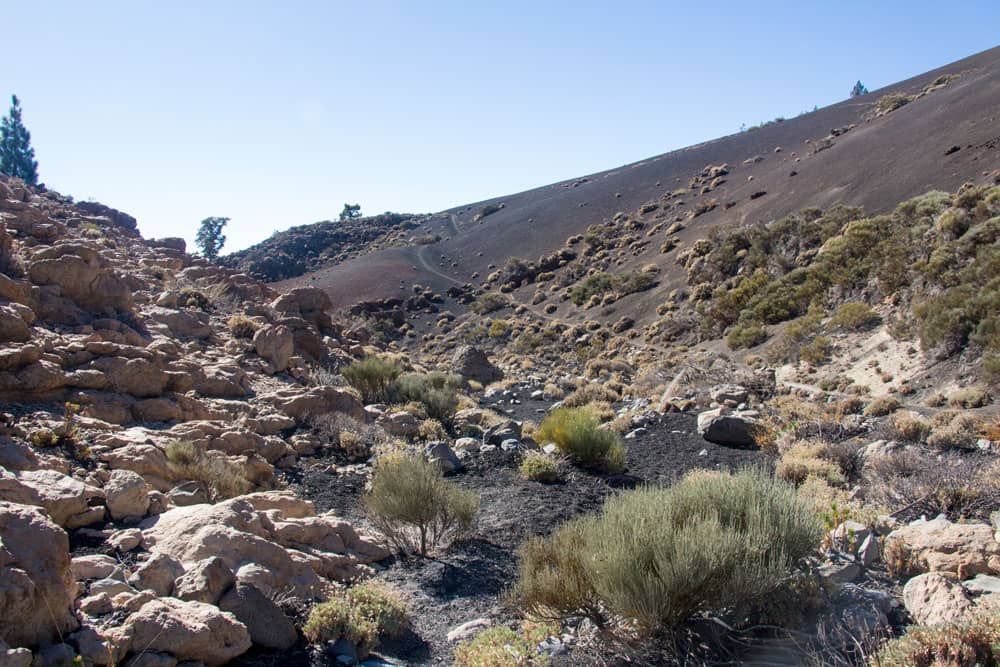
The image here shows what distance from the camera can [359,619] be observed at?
4266mm

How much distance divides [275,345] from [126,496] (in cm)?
773

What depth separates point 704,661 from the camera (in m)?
3.61

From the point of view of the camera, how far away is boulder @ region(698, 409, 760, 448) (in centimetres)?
1108

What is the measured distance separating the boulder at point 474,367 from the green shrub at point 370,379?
288 inches

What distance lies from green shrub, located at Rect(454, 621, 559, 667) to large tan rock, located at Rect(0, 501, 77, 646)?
2.20m

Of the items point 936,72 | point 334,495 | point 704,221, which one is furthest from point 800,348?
point 936,72

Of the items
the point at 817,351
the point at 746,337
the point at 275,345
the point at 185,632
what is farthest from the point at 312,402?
the point at 746,337

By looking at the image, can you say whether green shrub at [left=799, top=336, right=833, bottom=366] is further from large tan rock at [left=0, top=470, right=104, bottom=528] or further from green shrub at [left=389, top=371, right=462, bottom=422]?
large tan rock at [left=0, top=470, right=104, bottom=528]

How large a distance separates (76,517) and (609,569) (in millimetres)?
3996

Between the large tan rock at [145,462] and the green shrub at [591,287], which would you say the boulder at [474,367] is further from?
the green shrub at [591,287]

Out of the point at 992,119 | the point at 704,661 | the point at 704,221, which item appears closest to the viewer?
the point at 704,661

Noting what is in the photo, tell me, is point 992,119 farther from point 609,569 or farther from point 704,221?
point 609,569

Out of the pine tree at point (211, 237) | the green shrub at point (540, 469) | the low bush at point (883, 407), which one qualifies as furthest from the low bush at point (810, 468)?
the pine tree at point (211, 237)

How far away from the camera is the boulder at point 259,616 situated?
3809 millimetres
